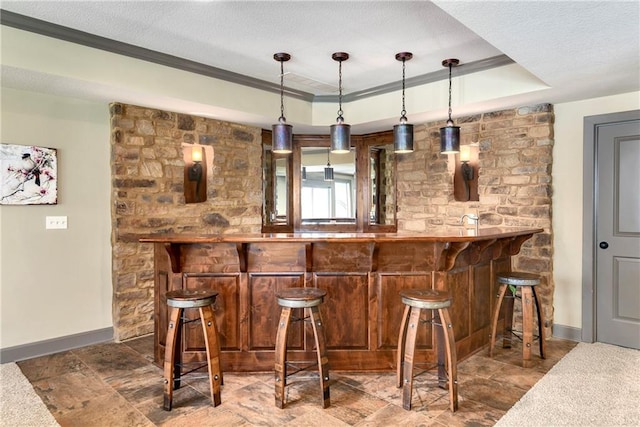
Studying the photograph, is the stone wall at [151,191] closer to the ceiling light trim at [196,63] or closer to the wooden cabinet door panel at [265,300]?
the ceiling light trim at [196,63]

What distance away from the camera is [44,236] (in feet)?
12.0

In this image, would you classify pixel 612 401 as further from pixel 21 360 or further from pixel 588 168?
pixel 21 360

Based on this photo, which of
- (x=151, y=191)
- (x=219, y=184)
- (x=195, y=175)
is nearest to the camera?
(x=151, y=191)

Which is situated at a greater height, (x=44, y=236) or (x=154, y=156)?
(x=154, y=156)

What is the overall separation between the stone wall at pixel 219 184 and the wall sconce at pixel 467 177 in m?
0.09

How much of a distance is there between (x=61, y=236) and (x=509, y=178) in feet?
14.6

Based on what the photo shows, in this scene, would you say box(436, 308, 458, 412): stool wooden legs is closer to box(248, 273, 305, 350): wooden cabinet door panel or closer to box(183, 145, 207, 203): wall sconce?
box(248, 273, 305, 350): wooden cabinet door panel

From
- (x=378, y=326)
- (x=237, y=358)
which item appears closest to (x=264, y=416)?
(x=237, y=358)

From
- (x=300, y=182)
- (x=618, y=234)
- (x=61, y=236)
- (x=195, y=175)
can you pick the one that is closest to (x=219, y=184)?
(x=195, y=175)

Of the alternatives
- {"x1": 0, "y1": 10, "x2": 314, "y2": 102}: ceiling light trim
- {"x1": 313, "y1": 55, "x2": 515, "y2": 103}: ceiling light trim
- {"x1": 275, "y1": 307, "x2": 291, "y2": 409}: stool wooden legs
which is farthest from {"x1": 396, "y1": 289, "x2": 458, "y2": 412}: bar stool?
{"x1": 0, "y1": 10, "x2": 314, "y2": 102}: ceiling light trim

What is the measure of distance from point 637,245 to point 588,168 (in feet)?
2.68

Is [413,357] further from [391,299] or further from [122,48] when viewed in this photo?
[122,48]

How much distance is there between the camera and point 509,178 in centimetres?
427

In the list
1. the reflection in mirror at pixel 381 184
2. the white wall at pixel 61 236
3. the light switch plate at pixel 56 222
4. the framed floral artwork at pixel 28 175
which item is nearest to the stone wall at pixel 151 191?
the white wall at pixel 61 236
